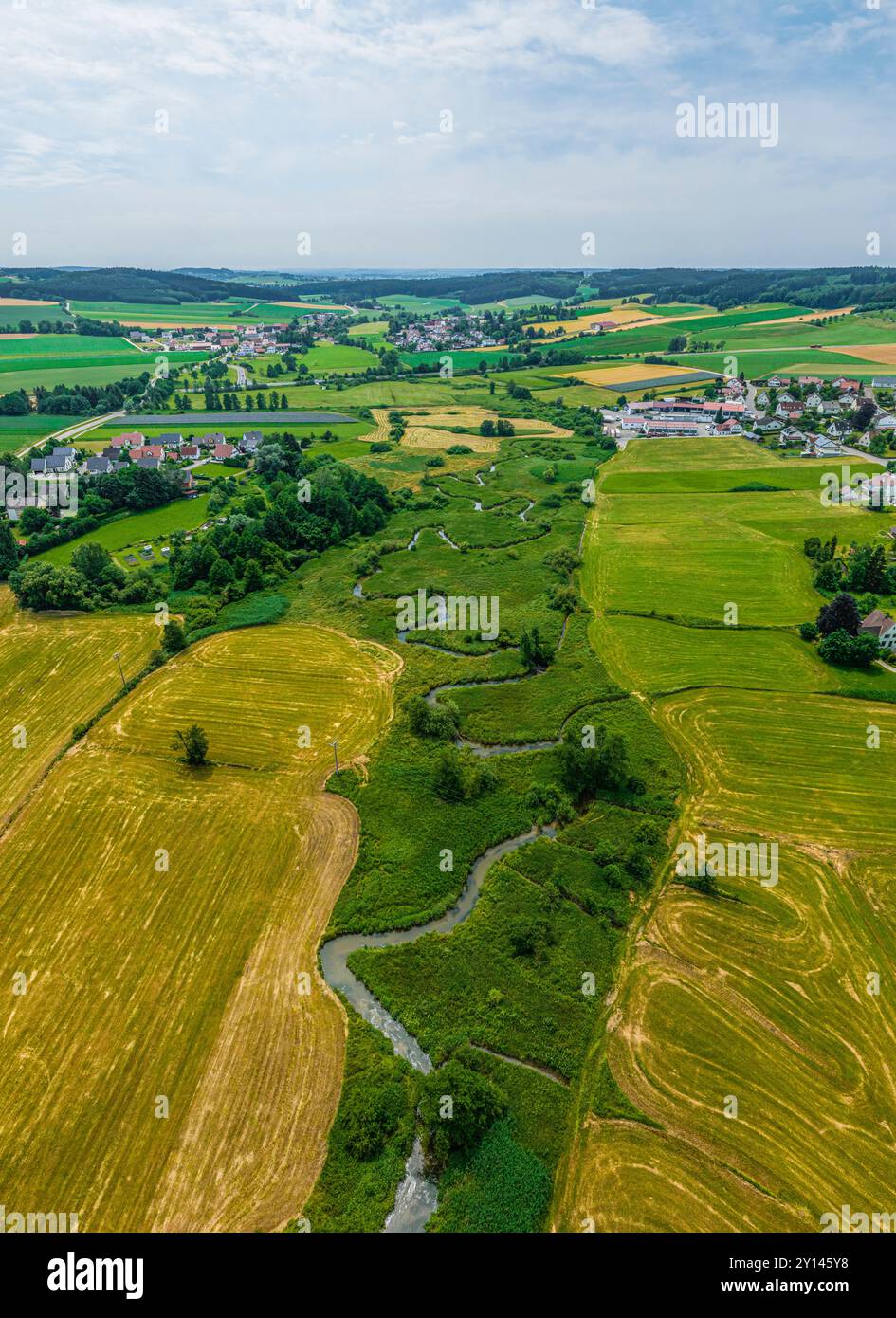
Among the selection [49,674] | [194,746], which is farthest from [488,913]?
[49,674]

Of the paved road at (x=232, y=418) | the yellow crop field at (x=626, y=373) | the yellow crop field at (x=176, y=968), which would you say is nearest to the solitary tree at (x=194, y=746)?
the yellow crop field at (x=176, y=968)

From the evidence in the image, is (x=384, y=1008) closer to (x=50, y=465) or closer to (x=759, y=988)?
(x=759, y=988)

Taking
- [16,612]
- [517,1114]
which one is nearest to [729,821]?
[517,1114]

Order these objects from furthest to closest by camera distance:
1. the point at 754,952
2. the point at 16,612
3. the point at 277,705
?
1. the point at 16,612
2. the point at 277,705
3. the point at 754,952

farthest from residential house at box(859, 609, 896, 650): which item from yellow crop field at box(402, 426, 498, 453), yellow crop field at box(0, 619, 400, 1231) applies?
yellow crop field at box(402, 426, 498, 453)

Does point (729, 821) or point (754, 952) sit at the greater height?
point (729, 821)

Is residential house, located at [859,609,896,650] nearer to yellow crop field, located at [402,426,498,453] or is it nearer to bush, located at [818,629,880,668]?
bush, located at [818,629,880,668]

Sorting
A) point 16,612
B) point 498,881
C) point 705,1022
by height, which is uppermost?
point 16,612

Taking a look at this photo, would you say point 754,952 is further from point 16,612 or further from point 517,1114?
point 16,612
